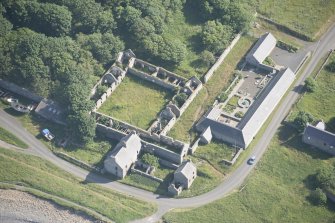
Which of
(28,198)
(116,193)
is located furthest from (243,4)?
(28,198)

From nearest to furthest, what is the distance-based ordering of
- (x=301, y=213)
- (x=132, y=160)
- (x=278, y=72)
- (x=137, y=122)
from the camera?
(x=301, y=213) < (x=132, y=160) < (x=137, y=122) < (x=278, y=72)

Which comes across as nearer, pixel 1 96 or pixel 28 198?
pixel 28 198

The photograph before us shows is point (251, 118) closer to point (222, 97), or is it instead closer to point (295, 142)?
point (295, 142)

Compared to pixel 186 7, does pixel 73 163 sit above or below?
below

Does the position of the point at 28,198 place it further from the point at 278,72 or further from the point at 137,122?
the point at 278,72

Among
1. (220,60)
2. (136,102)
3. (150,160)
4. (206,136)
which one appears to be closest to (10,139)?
(136,102)

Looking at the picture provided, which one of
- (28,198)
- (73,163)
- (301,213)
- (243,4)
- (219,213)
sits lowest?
(28,198)

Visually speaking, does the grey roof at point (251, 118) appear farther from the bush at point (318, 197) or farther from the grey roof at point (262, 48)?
the bush at point (318, 197)

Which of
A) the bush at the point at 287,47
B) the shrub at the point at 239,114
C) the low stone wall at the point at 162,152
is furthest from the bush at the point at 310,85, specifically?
the low stone wall at the point at 162,152

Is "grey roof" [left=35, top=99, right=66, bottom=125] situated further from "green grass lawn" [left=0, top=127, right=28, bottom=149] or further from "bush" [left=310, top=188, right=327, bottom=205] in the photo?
"bush" [left=310, top=188, right=327, bottom=205]
